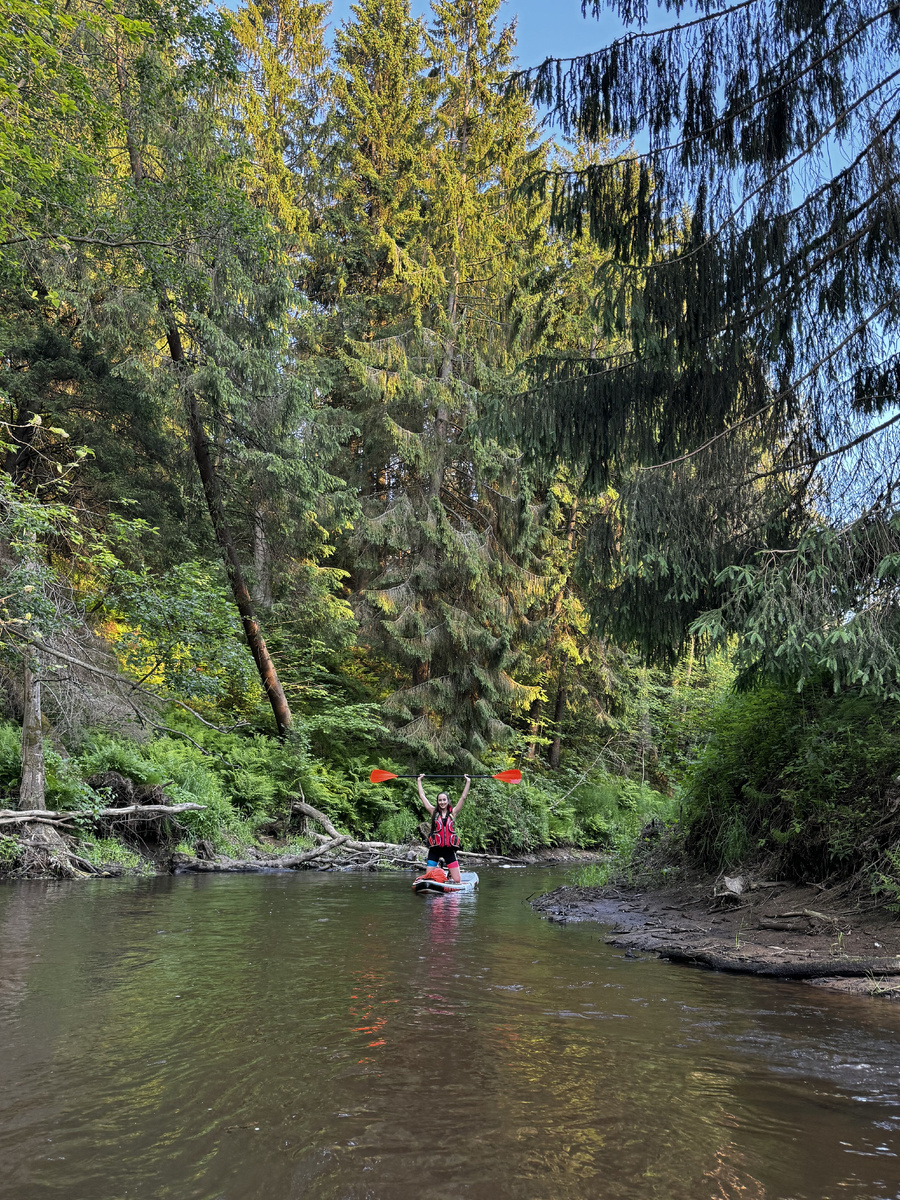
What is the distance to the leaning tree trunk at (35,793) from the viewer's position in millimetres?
10383

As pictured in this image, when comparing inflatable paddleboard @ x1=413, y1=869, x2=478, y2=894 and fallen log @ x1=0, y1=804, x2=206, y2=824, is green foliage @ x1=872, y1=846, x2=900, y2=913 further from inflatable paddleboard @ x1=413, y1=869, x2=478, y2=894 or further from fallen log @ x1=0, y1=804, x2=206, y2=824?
fallen log @ x1=0, y1=804, x2=206, y2=824

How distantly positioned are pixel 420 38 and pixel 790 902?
23795 mm

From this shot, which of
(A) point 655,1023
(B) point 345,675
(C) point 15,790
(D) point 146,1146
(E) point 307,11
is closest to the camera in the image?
(D) point 146,1146

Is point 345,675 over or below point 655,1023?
over

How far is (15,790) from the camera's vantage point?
37.7 feet

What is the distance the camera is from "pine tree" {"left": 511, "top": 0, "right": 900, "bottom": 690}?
6254 mm

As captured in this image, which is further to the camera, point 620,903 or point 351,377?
point 351,377

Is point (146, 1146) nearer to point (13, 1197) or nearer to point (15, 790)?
point (13, 1197)

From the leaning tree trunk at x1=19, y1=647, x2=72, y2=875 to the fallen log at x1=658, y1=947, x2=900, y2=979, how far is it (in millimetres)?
8133

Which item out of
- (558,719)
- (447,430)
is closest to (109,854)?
(447,430)

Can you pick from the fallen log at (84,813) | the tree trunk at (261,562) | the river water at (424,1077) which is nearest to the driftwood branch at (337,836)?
the fallen log at (84,813)

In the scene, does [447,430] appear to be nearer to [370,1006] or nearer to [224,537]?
[224,537]

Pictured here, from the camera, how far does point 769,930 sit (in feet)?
21.5

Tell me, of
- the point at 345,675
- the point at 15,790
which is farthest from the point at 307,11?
the point at 15,790
